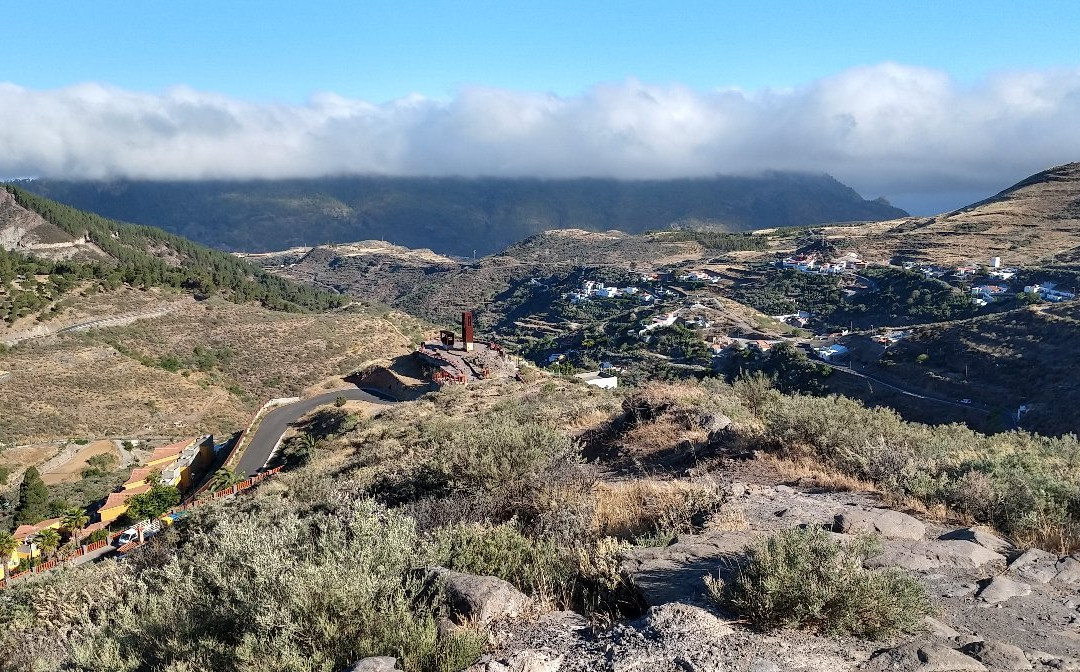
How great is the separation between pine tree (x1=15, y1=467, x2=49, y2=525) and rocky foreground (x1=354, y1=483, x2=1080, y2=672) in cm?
2612

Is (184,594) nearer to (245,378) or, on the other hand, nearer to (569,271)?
(245,378)

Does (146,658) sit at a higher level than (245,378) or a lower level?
higher

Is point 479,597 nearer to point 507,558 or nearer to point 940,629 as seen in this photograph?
point 507,558

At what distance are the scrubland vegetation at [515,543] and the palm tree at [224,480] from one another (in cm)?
865

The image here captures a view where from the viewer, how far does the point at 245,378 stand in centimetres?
4119

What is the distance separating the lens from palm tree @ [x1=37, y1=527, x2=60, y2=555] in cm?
1853

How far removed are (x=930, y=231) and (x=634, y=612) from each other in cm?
10449

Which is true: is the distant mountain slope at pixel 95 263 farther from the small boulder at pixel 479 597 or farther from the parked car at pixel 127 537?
the small boulder at pixel 479 597

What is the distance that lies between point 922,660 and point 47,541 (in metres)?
22.9

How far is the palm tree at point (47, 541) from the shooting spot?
18531 millimetres

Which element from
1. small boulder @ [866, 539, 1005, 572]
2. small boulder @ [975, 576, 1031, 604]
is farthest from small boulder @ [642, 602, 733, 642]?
small boulder @ [975, 576, 1031, 604]

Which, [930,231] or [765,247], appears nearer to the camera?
[930,231]

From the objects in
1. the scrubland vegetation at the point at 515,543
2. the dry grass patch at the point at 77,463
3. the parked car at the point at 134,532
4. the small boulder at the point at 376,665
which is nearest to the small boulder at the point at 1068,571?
the scrubland vegetation at the point at 515,543

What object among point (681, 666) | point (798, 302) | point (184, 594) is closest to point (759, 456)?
point (681, 666)
